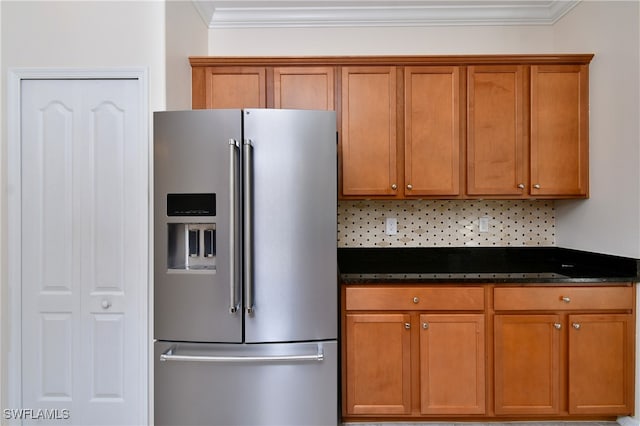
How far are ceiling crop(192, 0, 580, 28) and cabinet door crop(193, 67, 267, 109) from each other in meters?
0.54

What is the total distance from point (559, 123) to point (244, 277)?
2.23 m

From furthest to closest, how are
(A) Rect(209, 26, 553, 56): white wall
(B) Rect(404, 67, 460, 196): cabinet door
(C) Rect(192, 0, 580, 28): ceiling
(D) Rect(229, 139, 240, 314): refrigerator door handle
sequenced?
(A) Rect(209, 26, 553, 56): white wall, (C) Rect(192, 0, 580, 28): ceiling, (B) Rect(404, 67, 460, 196): cabinet door, (D) Rect(229, 139, 240, 314): refrigerator door handle

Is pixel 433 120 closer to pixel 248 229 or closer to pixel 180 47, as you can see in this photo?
pixel 248 229

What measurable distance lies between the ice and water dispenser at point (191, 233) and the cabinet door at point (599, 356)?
6.83 feet

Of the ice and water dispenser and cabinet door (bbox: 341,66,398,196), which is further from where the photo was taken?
cabinet door (bbox: 341,66,398,196)

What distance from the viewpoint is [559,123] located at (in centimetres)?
227

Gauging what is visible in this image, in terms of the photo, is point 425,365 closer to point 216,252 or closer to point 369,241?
point 369,241

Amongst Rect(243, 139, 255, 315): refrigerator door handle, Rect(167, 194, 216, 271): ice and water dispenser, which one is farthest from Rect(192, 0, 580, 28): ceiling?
Rect(167, 194, 216, 271): ice and water dispenser

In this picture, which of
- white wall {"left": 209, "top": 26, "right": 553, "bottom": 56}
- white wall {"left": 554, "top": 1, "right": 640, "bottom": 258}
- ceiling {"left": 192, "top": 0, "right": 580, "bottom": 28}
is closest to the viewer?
white wall {"left": 554, "top": 1, "right": 640, "bottom": 258}

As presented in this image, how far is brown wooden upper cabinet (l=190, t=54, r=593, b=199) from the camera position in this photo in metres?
2.26

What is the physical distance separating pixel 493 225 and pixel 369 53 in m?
1.60

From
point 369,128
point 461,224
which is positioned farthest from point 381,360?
point 369,128

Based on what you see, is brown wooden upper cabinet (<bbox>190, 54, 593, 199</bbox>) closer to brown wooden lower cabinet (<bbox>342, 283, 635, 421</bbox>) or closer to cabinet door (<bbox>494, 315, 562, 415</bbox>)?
brown wooden lower cabinet (<bbox>342, 283, 635, 421</bbox>)

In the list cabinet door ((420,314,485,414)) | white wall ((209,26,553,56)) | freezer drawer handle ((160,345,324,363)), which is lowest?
cabinet door ((420,314,485,414))
